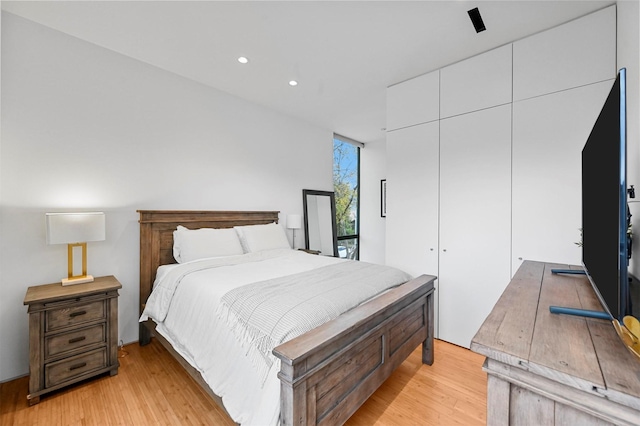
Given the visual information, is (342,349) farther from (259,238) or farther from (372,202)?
(372,202)

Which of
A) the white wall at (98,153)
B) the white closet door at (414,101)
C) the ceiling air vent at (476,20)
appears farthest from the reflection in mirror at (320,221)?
the ceiling air vent at (476,20)

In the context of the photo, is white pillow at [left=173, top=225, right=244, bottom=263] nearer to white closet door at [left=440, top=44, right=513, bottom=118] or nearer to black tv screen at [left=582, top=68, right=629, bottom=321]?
white closet door at [left=440, top=44, right=513, bottom=118]

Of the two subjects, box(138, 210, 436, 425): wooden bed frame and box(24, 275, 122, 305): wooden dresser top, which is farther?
box(24, 275, 122, 305): wooden dresser top

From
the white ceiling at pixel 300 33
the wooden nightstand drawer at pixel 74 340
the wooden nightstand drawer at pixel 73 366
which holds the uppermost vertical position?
the white ceiling at pixel 300 33

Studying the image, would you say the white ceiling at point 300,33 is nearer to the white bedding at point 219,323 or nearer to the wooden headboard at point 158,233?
the wooden headboard at point 158,233

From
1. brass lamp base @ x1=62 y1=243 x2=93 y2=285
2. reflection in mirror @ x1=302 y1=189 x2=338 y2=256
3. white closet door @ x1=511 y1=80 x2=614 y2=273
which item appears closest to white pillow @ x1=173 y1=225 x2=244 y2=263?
brass lamp base @ x1=62 y1=243 x2=93 y2=285

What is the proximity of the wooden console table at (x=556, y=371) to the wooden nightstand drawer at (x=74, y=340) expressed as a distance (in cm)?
255

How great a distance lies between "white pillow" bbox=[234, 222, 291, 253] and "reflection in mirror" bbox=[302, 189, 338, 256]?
39.2 inches

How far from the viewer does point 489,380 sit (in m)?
0.82

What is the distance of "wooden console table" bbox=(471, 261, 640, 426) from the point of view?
0.64 metres

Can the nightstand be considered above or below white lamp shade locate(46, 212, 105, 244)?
below

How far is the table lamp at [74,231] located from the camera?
6.59 ft

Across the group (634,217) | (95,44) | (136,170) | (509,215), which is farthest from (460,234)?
(95,44)

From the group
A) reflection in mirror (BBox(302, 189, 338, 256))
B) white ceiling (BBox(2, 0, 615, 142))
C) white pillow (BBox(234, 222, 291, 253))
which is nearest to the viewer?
white ceiling (BBox(2, 0, 615, 142))
